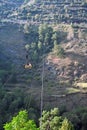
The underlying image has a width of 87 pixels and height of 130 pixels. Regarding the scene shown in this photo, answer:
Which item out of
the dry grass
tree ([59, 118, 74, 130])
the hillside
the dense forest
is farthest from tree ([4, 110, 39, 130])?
the hillside

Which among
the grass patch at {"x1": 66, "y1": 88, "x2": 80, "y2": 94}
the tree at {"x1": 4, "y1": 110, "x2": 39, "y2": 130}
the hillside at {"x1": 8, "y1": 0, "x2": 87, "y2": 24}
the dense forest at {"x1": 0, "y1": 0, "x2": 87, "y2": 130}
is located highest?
the tree at {"x1": 4, "y1": 110, "x2": 39, "y2": 130}

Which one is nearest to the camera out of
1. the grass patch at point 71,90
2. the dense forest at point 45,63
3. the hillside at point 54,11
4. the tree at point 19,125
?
the tree at point 19,125

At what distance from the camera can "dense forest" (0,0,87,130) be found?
50.5 metres

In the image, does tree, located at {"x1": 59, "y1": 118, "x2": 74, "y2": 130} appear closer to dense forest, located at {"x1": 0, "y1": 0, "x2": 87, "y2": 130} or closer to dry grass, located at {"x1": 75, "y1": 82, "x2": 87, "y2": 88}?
dense forest, located at {"x1": 0, "y1": 0, "x2": 87, "y2": 130}

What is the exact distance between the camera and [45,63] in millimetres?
68938

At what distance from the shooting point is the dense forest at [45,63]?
5053 centimetres

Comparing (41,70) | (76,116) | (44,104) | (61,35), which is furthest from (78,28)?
(76,116)

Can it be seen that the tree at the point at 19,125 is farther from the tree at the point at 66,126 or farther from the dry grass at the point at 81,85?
the dry grass at the point at 81,85

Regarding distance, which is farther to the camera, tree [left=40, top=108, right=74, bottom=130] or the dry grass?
the dry grass

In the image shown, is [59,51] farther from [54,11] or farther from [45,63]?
[54,11]

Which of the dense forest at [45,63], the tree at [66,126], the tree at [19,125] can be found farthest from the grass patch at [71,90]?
the tree at [19,125]

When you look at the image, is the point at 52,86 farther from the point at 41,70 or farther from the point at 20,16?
the point at 20,16

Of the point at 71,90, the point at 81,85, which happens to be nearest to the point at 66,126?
the point at 71,90

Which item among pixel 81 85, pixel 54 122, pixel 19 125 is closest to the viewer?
pixel 19 125
